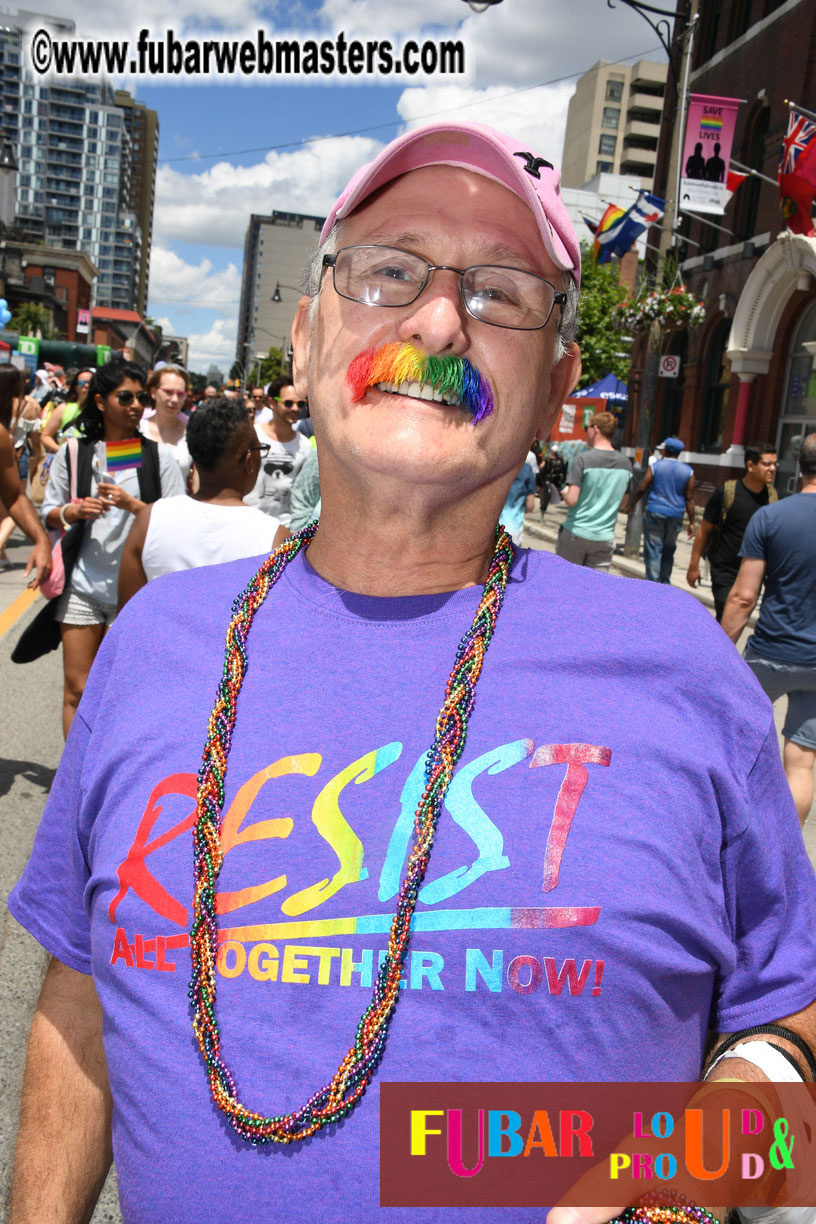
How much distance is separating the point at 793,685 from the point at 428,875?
4.79m

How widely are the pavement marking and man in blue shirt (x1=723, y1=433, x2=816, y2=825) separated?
6185 millimetres

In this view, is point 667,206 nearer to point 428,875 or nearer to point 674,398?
point 674,398

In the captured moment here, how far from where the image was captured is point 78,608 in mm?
5301

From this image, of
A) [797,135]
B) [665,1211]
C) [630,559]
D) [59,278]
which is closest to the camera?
[665,1211]

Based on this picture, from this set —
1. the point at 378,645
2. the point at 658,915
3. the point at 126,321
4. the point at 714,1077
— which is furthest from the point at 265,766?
the point at 126,321

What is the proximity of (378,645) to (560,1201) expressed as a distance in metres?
0.70

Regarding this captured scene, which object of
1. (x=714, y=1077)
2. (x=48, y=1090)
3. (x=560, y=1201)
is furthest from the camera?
(x=48, y=1090)

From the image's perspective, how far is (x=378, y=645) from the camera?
1.45m

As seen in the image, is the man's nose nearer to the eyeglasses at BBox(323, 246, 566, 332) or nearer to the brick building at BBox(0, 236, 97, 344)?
the eyeglasses at BBox(323, 246, 566, 332)

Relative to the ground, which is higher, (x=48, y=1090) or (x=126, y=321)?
(x=126, y=321)

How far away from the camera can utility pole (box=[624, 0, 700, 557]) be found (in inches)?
634

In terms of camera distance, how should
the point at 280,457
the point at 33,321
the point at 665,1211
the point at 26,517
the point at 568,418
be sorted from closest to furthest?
the point at 665,1211, the point at 26,517, the point at 280,457, the point at 568,418, the point at 33,321

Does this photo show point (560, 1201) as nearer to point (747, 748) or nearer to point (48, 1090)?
point (747, 748)

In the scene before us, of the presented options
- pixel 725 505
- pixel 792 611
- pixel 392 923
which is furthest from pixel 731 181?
pixel 392 923
